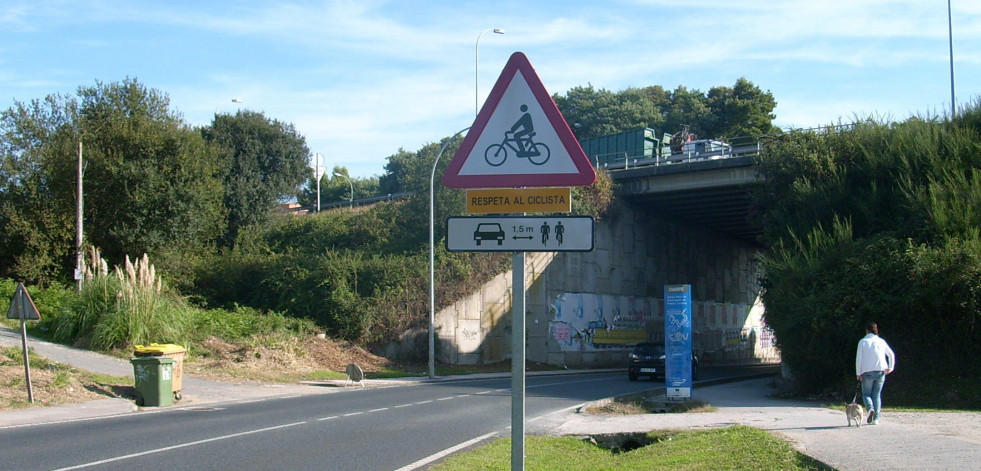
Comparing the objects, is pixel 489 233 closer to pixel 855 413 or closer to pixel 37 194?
pixel 855 413

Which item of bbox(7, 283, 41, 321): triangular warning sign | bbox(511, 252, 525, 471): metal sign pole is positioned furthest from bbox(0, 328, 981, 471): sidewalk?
bbox(511, 252, 525, 471): metal sign pole

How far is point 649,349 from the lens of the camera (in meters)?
29.5

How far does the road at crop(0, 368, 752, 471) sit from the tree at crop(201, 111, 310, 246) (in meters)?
27.0

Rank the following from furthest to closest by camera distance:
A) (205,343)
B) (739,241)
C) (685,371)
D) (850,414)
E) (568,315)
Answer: (739,241) → (568,315) → (205,343) → (685,371) → (850,414)

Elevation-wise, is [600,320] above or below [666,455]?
above

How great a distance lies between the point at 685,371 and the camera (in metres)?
17.3

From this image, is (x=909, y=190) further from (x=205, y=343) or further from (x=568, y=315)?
(x=205, y=343)

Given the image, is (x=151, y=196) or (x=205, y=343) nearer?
(x=205, y=343)

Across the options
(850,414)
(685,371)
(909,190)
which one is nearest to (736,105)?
(909,190)

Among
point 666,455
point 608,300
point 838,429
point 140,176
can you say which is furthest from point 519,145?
point 608,300

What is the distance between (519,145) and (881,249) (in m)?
19.8

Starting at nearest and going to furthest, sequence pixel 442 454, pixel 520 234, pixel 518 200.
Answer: pixel 520 234 → pixel 518 200 → pixel 442 454

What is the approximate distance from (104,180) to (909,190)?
29583 mm

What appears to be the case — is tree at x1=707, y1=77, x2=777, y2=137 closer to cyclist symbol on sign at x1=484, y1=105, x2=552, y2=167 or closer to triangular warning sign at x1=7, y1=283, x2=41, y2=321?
triangular warning sign at x1=7, y1=283, x2=41, y2=321
